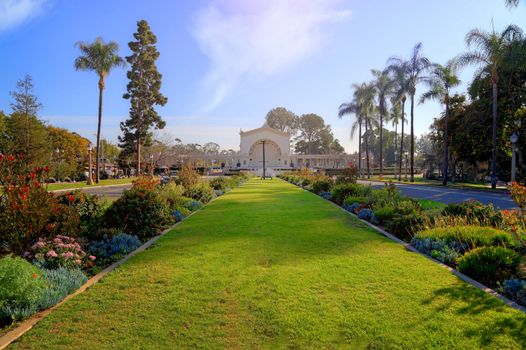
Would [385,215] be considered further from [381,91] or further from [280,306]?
[381,91]

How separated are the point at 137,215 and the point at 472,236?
694 cm

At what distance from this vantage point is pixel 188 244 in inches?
282

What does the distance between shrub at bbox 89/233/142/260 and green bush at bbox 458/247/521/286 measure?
5630 mm

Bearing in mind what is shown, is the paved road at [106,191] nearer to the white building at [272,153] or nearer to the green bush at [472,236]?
the green bush at [472,236]

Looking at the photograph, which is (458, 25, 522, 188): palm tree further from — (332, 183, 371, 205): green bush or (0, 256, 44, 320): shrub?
(0, 256, 44, 320): shrub

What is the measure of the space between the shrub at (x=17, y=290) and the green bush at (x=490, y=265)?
18.2 feet

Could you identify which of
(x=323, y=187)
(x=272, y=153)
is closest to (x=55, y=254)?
(x=323, y=187)

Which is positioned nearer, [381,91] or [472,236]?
[472,236]

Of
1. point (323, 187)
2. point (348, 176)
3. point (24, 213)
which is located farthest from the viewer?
point (323, 187)

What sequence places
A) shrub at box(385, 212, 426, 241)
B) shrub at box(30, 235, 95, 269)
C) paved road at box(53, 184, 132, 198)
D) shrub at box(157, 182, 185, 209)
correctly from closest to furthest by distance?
shrub at box(30, 235, 95, 269)
shrub at box(385, 212, 426, 241)
shrub at box(157, 182, 185, 209)
paved road at box(53, 184, 132, 198)

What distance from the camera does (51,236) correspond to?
5.87 metres

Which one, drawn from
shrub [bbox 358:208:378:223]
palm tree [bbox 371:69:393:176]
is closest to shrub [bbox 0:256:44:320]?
shrub [bbox 358:208:378:223]

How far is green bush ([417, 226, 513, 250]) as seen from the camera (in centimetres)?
621

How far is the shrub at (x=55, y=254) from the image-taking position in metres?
5.11
